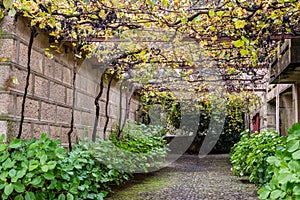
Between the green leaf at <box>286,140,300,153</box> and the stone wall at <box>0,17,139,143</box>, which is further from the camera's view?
the stone wall at <box>0,17,139,143</box>

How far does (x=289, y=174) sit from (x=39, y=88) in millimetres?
2477

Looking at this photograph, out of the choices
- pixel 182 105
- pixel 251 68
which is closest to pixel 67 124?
pixel 251 68

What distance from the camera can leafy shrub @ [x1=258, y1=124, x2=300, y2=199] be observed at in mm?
1848

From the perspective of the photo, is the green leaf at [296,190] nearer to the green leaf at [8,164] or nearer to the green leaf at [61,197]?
the green leaf at [61,197]

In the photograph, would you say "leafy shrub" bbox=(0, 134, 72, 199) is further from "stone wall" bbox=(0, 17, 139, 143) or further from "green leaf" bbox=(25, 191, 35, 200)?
"stone wall" bbox=(0, 17, 139, 143)

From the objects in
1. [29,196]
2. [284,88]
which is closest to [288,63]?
[284,88]

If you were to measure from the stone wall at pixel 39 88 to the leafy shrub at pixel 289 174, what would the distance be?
2.01 metres

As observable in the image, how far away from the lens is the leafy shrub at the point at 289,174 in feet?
6.06

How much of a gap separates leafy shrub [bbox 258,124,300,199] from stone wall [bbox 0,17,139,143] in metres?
2.01

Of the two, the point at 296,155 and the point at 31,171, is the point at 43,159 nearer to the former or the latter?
the point at 31,171

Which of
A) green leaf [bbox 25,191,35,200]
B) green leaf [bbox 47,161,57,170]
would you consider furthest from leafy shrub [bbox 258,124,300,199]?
green leaf [bbox 25,191,35,200]

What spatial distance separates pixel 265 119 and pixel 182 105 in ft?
16.3

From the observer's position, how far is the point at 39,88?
11.6 ft

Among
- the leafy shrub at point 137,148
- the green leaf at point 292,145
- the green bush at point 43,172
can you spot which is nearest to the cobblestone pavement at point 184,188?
the leafy shrub at point 137,148
